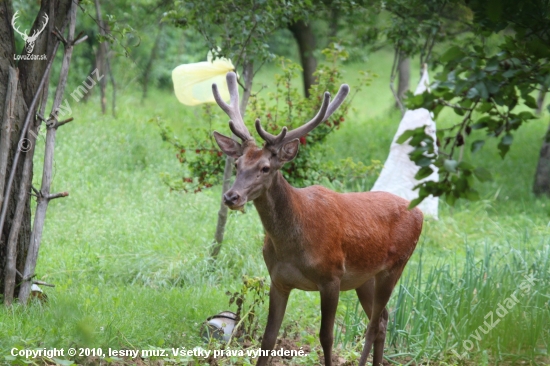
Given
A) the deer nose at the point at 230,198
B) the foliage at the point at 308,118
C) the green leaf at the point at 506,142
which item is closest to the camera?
the green leaf at the point at 506,142

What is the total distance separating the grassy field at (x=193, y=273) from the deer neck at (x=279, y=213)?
1148mm

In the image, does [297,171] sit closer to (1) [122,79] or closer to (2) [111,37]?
(2) [111,37]

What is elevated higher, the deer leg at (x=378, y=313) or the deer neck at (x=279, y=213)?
the deer neck at (x=279, y=213)

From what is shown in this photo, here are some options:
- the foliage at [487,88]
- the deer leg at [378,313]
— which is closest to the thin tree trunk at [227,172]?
the deer leg at [378,313]

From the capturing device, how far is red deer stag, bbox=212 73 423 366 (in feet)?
14.7

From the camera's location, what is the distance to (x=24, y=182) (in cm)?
545

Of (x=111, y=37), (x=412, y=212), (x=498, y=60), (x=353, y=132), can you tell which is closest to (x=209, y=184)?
(x=111, y=37)

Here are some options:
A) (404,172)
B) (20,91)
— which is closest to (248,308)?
(20,91)

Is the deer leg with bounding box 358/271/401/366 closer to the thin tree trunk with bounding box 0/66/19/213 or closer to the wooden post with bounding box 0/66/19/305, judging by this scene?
the wooden post with bounding box 0/66/19/305

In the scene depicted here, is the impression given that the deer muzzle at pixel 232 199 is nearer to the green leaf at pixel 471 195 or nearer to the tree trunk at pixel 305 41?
the green leaf at pixel 471 195

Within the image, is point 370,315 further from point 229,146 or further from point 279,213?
point 229,146

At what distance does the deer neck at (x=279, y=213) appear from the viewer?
4551 mm

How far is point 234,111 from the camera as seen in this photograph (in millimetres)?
5066

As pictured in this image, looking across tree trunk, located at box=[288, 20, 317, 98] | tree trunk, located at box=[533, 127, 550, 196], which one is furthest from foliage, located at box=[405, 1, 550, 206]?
tree trunk, located at box=[288, 20, 317, 98]
